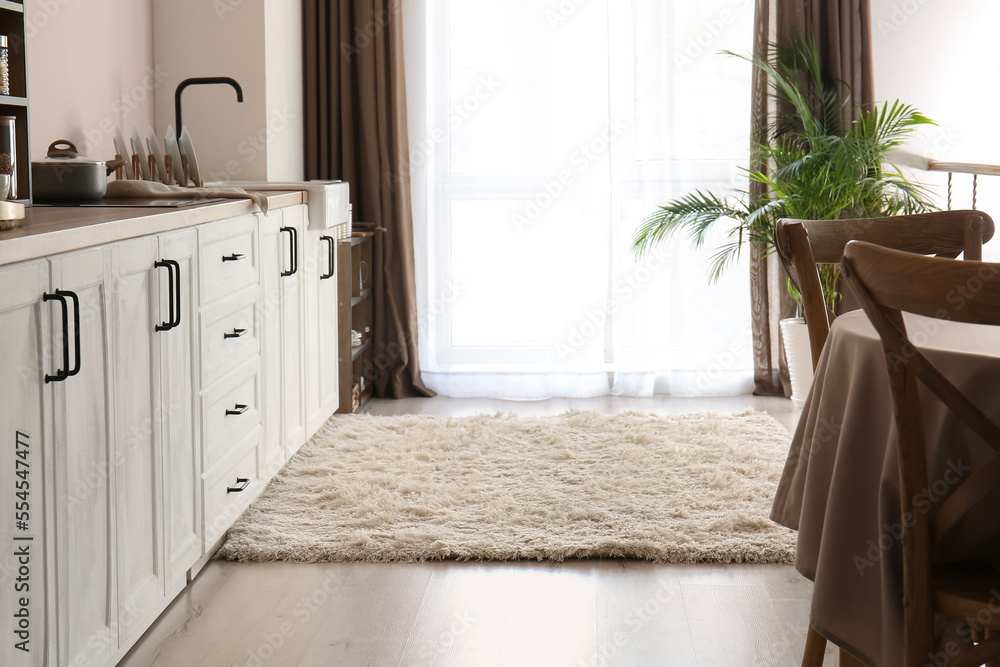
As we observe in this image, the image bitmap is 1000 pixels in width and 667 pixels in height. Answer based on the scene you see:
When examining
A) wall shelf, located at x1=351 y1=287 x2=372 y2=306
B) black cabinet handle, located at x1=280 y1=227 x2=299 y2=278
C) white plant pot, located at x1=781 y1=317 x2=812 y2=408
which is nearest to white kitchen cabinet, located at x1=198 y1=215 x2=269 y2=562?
black cabinet handle, located at x1=280 y1=227 x2=299 y2=278

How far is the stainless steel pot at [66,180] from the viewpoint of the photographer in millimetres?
2438

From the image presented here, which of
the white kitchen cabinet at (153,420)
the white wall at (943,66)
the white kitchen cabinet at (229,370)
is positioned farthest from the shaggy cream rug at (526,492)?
the white wall at (943,66)

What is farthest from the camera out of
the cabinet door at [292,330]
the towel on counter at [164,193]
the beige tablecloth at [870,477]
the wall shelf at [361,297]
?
the wall shelf at [361,297]

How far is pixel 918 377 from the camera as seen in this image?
1.21 meters

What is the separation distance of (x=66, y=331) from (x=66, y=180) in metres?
1.10

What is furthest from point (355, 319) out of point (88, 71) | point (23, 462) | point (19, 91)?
point (23, 462)

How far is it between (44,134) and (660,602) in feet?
7.07

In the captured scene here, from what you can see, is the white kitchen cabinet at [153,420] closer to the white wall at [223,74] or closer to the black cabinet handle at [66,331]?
the black cabinet handle at [66,331]

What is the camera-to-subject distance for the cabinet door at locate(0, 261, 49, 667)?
1355 mm

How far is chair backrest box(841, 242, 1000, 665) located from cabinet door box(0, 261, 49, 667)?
1.16 metres

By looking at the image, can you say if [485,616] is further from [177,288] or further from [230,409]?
[177,288]

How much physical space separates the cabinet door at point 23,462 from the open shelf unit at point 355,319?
234 centimetres

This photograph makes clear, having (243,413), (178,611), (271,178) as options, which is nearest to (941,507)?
(178,611)

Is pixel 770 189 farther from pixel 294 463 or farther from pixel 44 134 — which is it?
pixel 44 134
